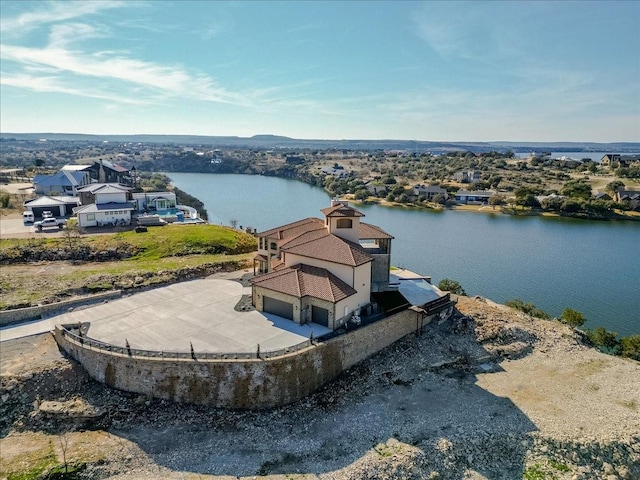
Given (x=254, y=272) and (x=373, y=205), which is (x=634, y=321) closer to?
(x=254, y=272)

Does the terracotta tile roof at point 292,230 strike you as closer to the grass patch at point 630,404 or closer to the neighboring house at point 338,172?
the grass patch at point 630,404

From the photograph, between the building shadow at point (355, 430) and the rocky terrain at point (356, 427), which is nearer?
the rocky terrain at point (356, 427)

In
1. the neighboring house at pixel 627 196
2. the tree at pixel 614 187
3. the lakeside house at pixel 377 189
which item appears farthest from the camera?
the lakeside house at pixel 377 189

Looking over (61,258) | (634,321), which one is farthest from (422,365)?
(61,258)

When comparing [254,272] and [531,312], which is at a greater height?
[254,272]

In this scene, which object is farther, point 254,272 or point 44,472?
point 254,272

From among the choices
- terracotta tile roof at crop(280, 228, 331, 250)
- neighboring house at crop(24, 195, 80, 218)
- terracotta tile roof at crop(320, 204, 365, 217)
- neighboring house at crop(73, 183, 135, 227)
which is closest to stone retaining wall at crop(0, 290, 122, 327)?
terracotta tile roof at crop(280, 228, 331, 250)

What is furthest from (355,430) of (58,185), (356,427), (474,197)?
(474,197)

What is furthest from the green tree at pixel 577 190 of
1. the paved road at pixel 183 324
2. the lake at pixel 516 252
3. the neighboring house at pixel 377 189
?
the paved road at pixel 183 324
